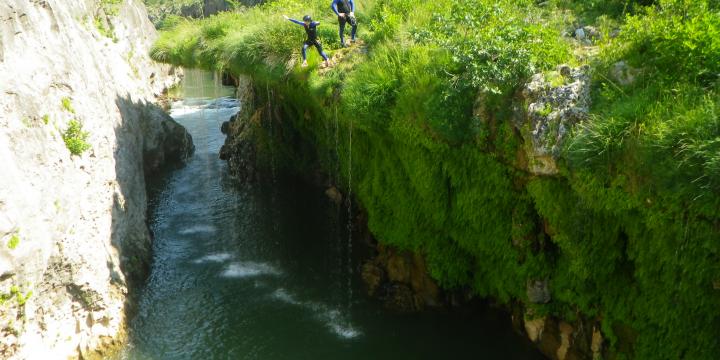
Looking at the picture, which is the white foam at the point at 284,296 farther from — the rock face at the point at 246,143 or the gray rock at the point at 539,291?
the rock face at the point at 246,143

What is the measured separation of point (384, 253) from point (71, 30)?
1425cm

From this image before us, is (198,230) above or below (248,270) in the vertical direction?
above

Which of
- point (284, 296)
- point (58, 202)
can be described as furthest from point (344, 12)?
point (58, 202)

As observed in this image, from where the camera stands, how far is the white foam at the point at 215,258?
1953cm

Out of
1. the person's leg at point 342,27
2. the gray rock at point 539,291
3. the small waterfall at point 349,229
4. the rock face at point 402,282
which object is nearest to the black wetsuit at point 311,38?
the person's leg at point 342,27

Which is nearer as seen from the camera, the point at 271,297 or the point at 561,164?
the point at 561,164

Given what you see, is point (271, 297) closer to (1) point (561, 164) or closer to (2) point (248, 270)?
(2) point (248, 270)

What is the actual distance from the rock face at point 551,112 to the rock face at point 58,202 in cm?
1116

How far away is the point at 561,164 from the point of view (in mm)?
10531

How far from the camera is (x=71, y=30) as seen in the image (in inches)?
802

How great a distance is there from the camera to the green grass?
898 cm

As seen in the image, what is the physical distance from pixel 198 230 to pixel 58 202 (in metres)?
8.45

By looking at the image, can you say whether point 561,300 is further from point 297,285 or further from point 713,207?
point 297,285

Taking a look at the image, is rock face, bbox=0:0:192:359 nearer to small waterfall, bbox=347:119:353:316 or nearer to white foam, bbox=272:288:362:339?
white foam, bbox=272:288:362:339
